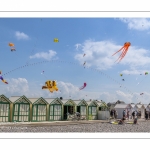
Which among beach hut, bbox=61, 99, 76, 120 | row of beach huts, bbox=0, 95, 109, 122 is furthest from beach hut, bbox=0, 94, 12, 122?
beach hut, bbox=61, 99, 76, 120

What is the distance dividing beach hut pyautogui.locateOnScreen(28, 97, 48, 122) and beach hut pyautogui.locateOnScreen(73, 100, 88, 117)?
162 inches

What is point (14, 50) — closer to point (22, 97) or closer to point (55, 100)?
point (22, 97)

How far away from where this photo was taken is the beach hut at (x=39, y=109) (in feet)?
74.2

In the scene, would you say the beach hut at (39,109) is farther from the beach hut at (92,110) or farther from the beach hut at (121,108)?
the beach hut at (121,108)

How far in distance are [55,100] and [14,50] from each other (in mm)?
10421

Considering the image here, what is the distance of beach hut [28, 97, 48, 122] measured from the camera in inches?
891

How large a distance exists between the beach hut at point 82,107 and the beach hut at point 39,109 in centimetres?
411

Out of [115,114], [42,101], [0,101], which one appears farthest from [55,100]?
[115,114]

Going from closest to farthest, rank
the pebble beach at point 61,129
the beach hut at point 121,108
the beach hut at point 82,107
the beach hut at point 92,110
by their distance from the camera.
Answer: the pebble beach at point 61,129, the beach hut at point 82,107, the beach hut at point 92,110, the beach hut at point 121,108

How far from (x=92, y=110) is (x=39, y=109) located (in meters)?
6.70

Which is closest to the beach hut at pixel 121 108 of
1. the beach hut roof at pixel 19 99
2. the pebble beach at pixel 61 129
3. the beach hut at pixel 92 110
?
the beach hut at pixel 92 110

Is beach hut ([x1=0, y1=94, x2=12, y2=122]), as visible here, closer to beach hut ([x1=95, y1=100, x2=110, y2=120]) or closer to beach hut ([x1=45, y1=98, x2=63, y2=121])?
beach hut ([x1=45, y1=98, x2=63, y2=121])

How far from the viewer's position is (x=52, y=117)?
78.8 feet

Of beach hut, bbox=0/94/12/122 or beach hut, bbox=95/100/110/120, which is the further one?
beach hut, bbox=95/100/110/120
